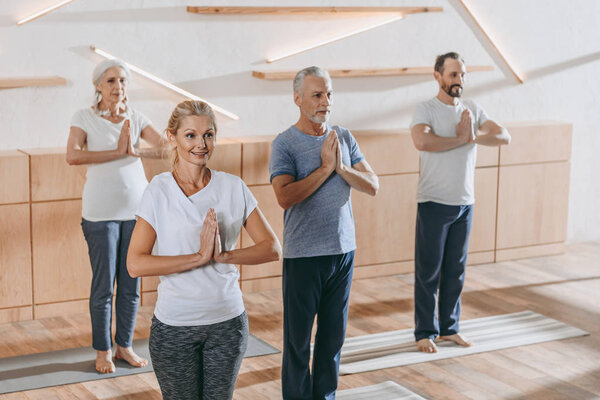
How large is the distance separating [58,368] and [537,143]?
399 centimetres

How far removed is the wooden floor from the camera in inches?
158

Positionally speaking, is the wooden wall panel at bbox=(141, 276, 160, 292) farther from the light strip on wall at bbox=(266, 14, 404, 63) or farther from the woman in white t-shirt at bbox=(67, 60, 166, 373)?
the light strip on wall at bbox=(266, 14, 404, 63)

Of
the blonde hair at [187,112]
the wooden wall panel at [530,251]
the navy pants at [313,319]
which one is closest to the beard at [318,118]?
the navy pants at [313,319]

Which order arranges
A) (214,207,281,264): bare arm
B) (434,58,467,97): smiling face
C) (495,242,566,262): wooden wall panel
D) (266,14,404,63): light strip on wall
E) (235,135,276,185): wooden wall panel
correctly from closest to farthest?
(214,207,281,264): bare arm < (434,58,467,97): smiling face < (235,135,276,185): wooden wall panel < (266,14,404,63): light strip on wall < (495,242,566,262): wooden wall panel

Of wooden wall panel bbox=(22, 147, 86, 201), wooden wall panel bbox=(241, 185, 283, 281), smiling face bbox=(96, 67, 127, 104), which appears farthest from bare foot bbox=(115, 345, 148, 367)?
wooden wall panel bbox=(241, 185, 283, 281)

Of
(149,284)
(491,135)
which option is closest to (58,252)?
(149,284)

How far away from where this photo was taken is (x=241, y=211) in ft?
8.45

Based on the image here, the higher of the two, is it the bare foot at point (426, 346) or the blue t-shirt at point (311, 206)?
the blue t-shirt at point (311, 206)

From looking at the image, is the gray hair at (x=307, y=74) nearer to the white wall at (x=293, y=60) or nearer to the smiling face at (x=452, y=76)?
the smiling face at (x=452, y=76)

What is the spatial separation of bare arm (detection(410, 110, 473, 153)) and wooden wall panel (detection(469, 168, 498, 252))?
2.02 meters

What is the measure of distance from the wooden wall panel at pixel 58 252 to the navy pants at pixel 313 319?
198cm

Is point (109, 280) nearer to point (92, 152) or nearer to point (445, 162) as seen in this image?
point (92, 152)

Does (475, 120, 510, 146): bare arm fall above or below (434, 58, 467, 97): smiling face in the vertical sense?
below

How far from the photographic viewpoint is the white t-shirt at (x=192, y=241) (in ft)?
8.23
